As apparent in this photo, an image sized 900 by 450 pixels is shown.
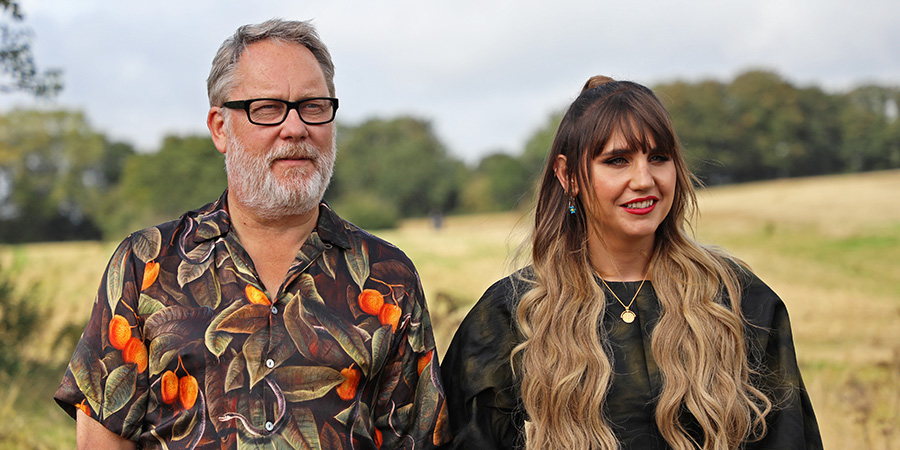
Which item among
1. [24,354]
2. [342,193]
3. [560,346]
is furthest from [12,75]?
[342,193]

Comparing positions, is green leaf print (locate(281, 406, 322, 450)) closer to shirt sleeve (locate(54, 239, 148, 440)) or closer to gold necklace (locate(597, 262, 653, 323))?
shirt sleeve (locate(54, 239, 148, 440))

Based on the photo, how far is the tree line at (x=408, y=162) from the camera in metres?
52.1

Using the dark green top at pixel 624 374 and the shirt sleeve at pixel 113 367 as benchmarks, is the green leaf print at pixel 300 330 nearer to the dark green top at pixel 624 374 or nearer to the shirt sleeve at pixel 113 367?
the shirt sleeve at pixel 113 367

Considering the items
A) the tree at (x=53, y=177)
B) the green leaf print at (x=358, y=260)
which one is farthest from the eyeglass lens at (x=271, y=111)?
the tree at (x=53, y=177)

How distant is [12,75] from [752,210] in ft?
111

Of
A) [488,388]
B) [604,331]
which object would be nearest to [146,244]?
[488,388]

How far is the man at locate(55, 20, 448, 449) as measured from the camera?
279cm

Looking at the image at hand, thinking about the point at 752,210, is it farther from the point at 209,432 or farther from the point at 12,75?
the point at 209,432

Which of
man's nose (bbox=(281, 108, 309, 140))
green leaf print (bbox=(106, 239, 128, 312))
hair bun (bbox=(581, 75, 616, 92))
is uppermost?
hair bun (bbox=(581, 75, 616, 92))

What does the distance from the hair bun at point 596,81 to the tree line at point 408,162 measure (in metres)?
44.1

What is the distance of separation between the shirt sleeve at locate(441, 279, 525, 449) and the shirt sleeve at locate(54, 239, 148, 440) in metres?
1.28

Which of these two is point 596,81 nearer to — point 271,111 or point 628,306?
point 628,306

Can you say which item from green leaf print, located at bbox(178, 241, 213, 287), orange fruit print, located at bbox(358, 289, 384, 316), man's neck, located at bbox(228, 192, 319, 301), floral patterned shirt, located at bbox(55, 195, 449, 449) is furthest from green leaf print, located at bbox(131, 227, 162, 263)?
orange fruit print, located at bbox(358, 289, 384, 316)

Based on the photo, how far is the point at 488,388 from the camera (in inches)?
130
